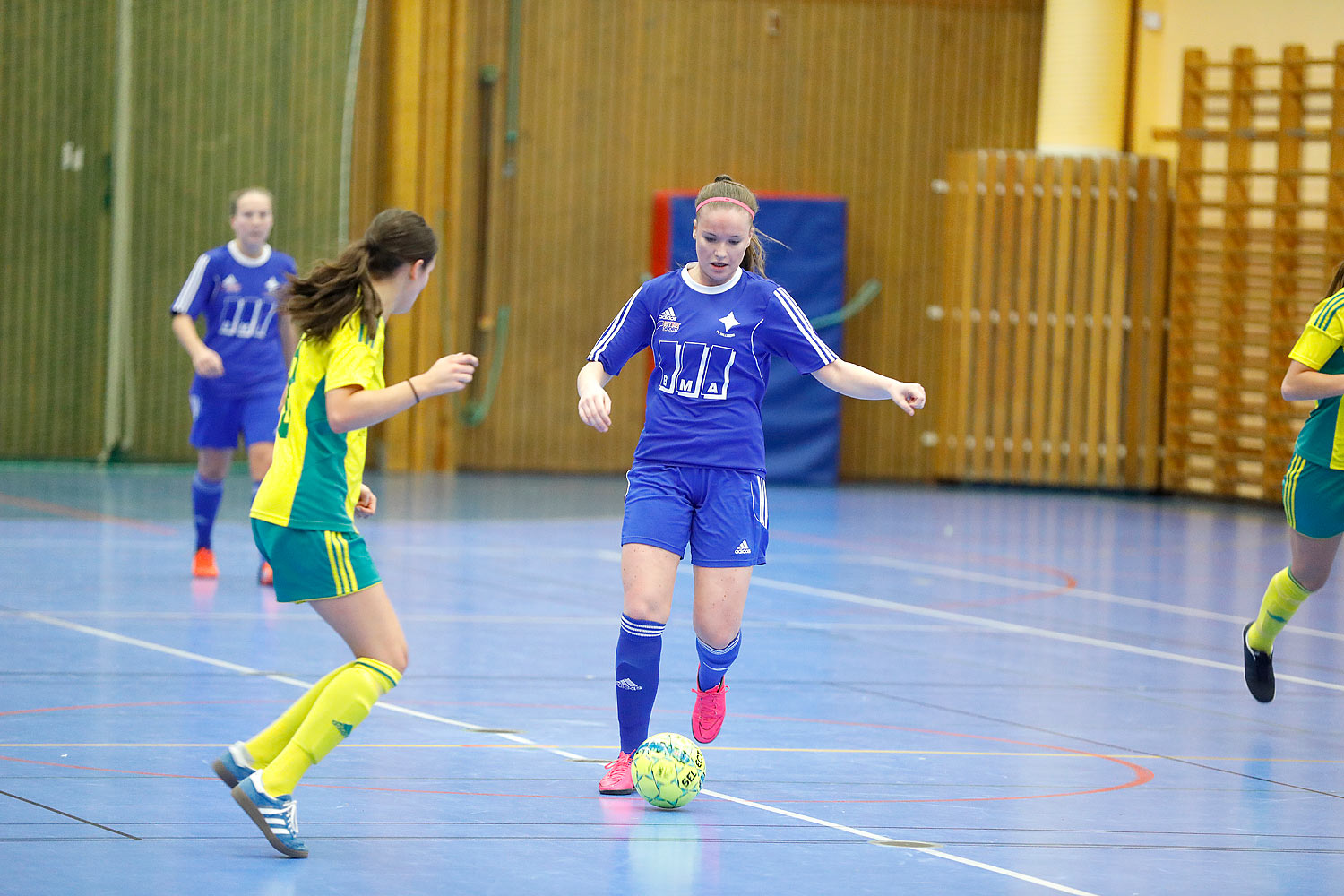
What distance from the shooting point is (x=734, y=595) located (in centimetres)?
519

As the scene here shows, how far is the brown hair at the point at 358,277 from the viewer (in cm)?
436

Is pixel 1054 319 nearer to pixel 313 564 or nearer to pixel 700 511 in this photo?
pixel 700 511

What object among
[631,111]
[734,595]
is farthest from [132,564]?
[631,111]

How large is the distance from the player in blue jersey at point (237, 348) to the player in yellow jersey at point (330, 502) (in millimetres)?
4729

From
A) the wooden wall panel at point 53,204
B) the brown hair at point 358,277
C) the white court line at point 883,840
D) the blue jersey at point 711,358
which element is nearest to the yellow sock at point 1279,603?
the blue jersey at point 711,358

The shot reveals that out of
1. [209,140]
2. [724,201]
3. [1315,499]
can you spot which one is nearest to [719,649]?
[724,201]

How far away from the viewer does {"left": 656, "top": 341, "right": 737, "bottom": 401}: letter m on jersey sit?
5.19m

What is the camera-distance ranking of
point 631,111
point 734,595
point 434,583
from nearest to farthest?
point 734,595 < point 434,583 < point 631,111

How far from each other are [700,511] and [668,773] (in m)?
0.79

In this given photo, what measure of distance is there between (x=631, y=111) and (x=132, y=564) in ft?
28.6

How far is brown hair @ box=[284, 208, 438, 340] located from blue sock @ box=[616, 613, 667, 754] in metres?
1.20

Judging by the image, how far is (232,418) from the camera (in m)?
9.21

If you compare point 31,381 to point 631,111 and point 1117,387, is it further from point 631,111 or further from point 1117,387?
point 1117,387

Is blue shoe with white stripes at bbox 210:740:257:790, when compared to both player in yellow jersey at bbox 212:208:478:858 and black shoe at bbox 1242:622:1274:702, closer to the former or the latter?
player in yellow jersey at bbox 212:208:478:858
